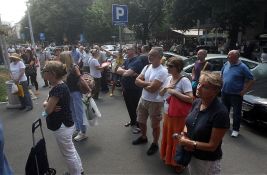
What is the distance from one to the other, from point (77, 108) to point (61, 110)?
194cm

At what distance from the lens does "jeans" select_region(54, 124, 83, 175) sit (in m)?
3.93

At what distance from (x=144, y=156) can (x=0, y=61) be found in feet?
76.6

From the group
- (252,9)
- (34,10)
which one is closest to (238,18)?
(252,9)

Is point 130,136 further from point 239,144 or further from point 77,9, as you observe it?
point 77,9

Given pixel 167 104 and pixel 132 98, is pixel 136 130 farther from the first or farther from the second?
pixel 167 104

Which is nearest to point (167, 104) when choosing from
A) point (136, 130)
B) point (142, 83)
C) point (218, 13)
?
point (142, 83)

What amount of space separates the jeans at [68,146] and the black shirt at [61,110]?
0.24 ft

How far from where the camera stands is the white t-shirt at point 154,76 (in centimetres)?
484

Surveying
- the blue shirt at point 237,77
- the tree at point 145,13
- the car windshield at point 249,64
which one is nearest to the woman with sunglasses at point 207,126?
the blue shirt at point 237,77

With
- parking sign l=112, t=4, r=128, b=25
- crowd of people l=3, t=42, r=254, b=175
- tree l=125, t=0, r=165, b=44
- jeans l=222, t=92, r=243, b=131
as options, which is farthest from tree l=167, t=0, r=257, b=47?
jeans l=222, t=92, r=243, b=131

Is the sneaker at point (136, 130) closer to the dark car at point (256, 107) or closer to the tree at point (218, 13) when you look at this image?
the dark car at point (256, 107)

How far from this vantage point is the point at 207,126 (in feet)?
8.74

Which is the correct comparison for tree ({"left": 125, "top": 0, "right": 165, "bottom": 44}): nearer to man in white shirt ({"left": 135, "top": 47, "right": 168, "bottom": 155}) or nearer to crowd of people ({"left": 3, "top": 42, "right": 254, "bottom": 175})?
crowd of people ({"left": 3, "top": 42, "right": 254, "bottom": 175})

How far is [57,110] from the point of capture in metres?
3.80
